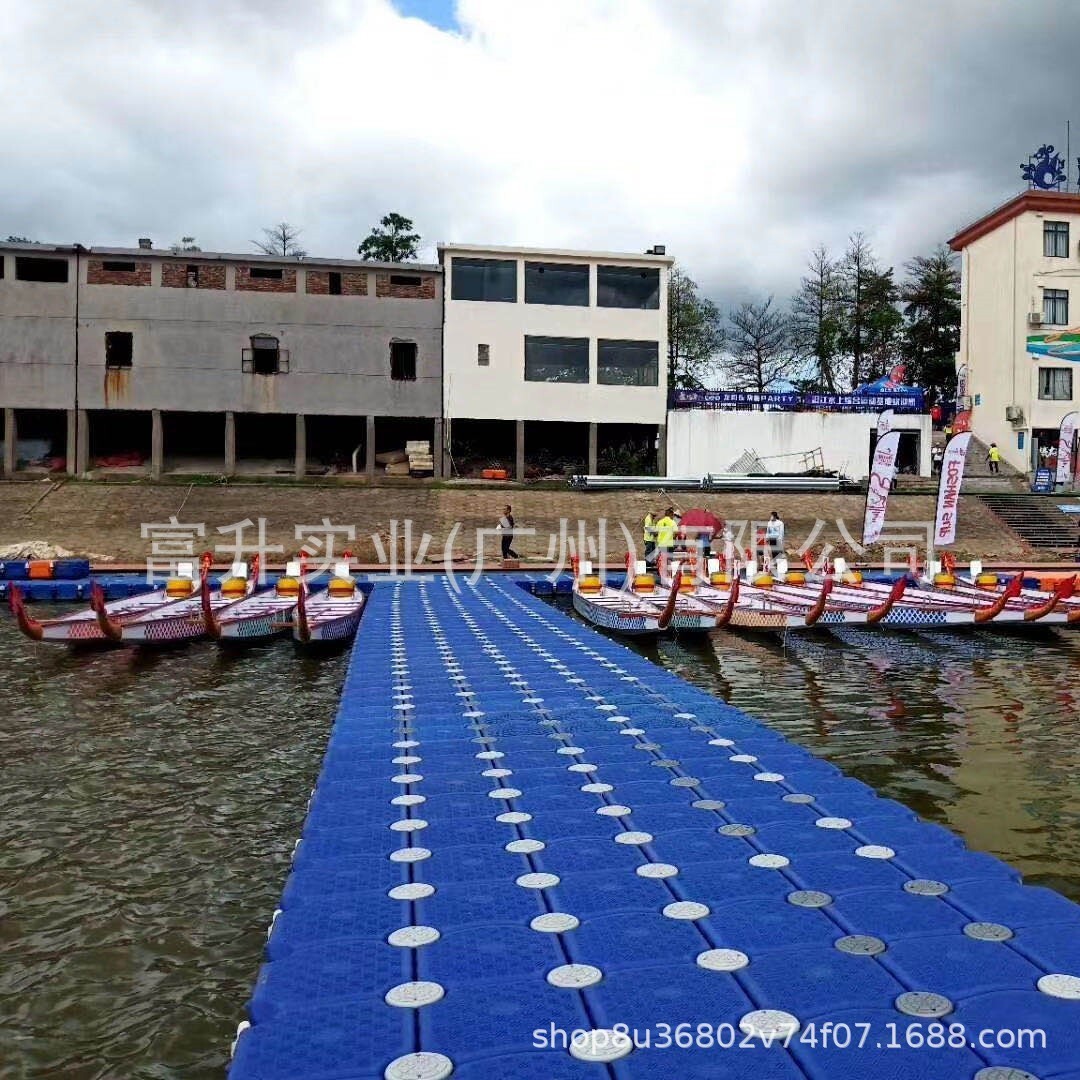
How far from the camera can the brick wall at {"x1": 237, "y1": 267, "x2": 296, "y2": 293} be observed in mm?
32250

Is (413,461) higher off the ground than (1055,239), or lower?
lower

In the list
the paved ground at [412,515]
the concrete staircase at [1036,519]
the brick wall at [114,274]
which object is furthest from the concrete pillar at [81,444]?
the concrete staircase at [1036,519]

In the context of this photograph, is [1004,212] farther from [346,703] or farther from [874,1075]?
[874,1075]

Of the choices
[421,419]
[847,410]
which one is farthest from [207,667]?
[847,410]

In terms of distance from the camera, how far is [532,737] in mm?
6609

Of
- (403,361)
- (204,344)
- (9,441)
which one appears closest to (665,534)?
(403,361)

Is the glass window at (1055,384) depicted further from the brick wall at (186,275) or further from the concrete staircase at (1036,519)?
the brick wall at (186,275)

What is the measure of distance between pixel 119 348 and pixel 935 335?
40.3 m

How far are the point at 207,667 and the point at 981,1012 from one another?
1128cm

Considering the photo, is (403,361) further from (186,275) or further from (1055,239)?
(1055,239)

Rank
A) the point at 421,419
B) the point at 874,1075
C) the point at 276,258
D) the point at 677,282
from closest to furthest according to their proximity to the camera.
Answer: the point at 874,1075, the point at 276,258, the point at 421,419, the point at 677,282

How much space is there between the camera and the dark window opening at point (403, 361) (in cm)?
3319

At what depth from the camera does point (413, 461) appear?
3350cm

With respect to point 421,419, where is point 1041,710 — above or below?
below
